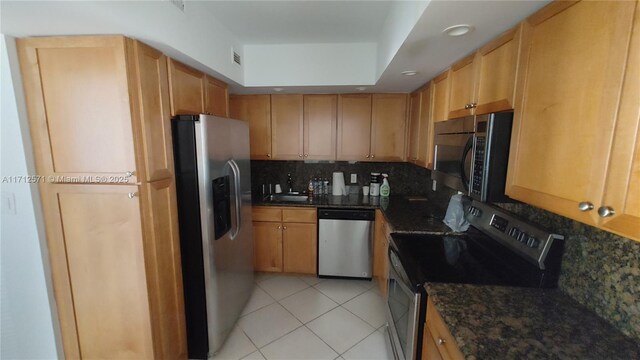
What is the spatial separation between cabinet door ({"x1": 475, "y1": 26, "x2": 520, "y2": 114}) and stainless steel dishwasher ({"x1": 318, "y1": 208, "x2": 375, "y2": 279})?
158cm

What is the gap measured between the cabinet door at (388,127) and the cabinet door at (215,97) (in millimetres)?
1542

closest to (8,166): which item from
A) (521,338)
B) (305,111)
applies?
(305,111)

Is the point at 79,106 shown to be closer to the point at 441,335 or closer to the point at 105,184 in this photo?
the point at 105,184

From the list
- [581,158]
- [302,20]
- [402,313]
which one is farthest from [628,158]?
[302,20]

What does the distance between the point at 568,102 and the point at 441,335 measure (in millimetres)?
984

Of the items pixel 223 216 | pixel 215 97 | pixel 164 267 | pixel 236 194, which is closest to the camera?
pixel 164 267

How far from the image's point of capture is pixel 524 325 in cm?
95

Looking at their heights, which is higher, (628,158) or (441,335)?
(628,158)

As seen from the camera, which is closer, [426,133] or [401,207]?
[426,133]

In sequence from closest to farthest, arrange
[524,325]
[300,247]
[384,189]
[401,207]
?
1. [524,325]
2. [401,207]
3. [300,247]
4. [384,189]

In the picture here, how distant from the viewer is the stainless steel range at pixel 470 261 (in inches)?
47.0

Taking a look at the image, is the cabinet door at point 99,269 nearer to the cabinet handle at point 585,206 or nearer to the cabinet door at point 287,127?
the cabinet door at point 287,127

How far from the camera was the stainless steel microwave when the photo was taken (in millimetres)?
1134

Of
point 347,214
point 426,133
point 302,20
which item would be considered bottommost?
point 347,214
